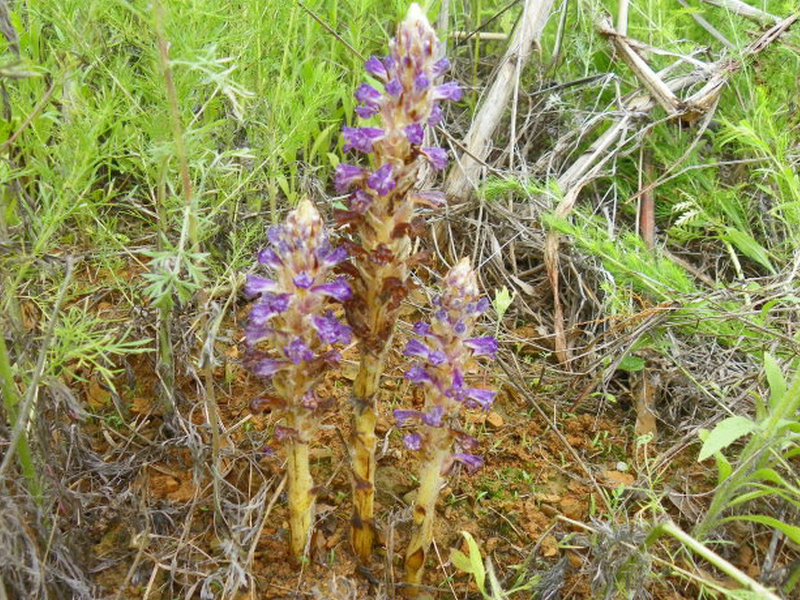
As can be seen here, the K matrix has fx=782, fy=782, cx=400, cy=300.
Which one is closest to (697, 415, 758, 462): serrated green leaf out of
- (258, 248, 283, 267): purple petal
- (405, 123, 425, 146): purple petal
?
(405, 123, 425, 146): purple petal

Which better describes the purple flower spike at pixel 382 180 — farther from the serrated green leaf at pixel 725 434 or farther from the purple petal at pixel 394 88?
the serrated green leaf at pixel 725 434

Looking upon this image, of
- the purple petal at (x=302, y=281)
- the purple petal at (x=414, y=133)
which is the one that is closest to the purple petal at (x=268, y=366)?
the purple petal at (x=302, y=281)

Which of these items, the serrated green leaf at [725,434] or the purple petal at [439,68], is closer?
the purple petal at [439,68]

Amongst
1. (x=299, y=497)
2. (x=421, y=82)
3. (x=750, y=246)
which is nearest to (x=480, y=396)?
(x=299, y=497)

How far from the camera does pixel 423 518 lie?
218cm

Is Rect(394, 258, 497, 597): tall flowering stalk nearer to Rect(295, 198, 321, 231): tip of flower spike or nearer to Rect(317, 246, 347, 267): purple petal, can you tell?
Rect(317, 246, 347, 267): purple petal

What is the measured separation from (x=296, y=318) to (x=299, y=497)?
0.60m

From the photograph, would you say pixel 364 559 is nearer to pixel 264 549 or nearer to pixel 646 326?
pixel 264 549

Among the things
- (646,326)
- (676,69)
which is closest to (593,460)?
(646,326)

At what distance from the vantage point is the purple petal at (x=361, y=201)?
182 centimetres

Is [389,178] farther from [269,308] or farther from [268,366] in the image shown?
[268,366]

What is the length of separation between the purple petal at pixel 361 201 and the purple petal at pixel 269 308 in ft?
0.88

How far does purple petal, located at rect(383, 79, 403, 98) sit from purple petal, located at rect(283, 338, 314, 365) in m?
0.60

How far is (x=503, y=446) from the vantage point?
110 inches
